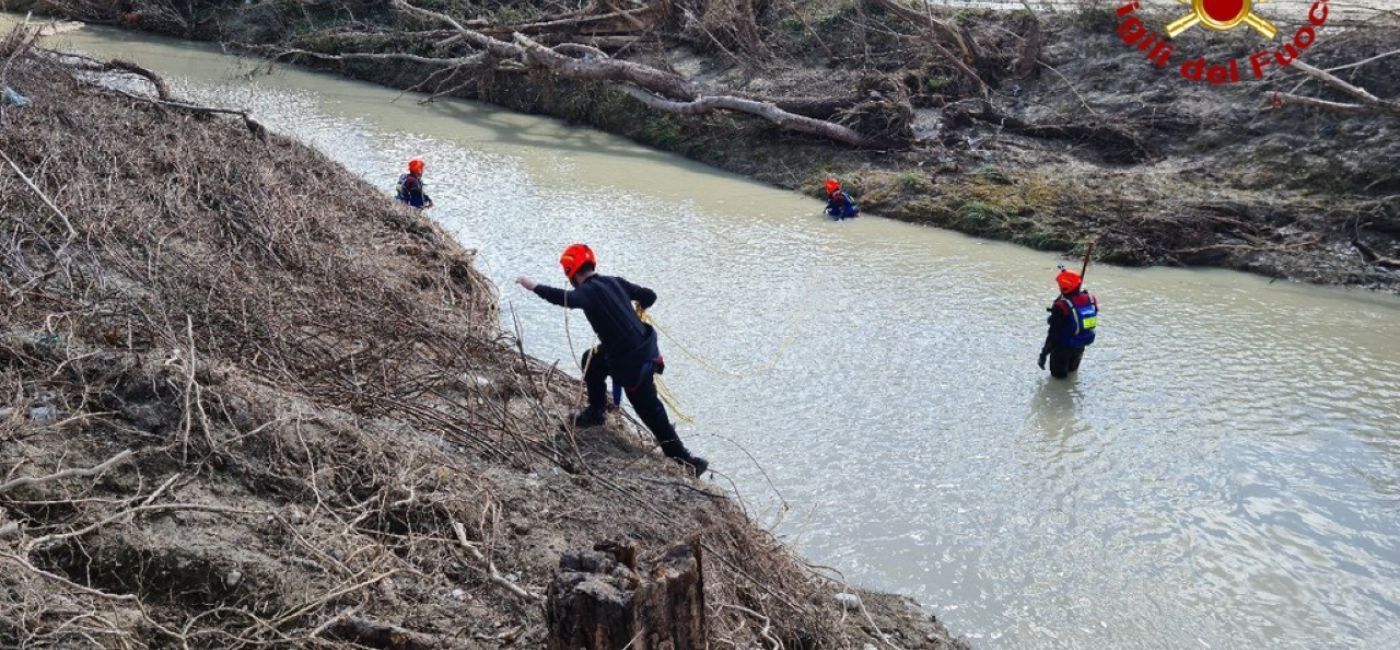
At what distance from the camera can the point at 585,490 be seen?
592cm

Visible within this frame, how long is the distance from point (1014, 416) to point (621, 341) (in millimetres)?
3927

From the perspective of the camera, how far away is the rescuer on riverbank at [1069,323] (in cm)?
916

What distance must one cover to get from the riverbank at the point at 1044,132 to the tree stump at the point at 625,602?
11.3m

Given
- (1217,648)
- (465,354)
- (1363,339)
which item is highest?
(1363,339)

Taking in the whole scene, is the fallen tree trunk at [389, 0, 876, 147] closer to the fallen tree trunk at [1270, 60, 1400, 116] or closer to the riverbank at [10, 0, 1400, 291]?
the riverbank at [10, 0, 1400, 291]

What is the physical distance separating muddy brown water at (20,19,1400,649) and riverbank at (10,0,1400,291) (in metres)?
0.87

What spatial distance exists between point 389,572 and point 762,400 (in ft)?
16.2

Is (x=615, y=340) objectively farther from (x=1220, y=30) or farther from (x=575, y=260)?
(x=1220, y=30)

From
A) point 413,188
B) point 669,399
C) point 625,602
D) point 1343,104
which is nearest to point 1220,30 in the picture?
point 1343,104

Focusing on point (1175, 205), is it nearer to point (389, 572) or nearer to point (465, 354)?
point (465, 354)

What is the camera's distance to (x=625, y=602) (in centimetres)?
355

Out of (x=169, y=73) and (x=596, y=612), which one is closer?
(x=596, y=612)

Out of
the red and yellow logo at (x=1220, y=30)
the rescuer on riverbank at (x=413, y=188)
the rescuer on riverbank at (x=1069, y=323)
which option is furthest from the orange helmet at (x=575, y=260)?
the red and yellow logo at (x=1220, y=30)

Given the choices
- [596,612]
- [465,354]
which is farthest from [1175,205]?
[596,612]
